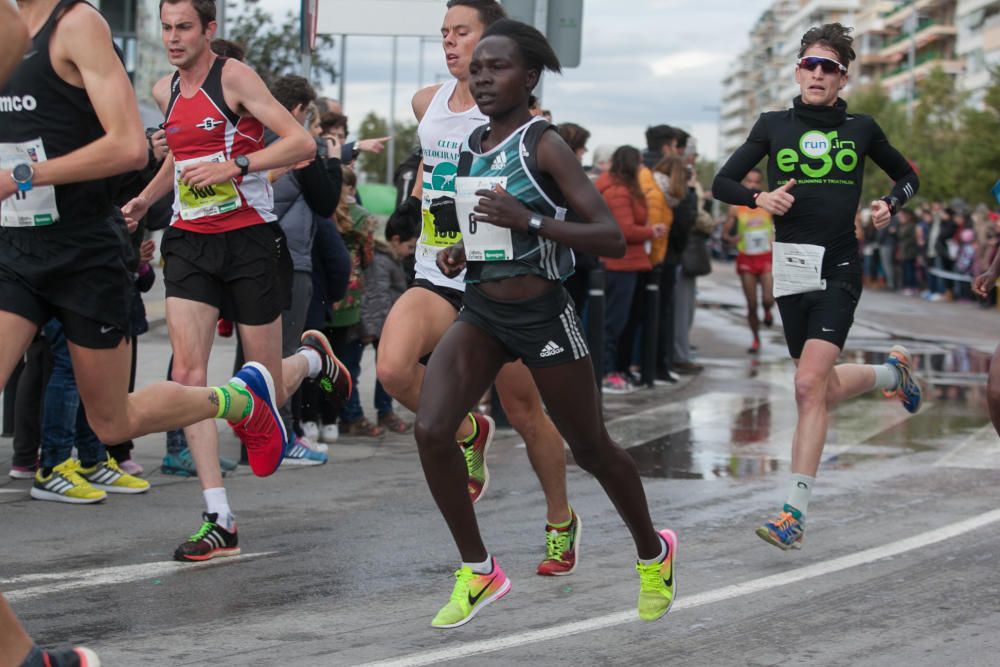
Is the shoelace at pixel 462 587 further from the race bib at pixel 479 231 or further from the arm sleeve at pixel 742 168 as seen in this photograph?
the arm sleeve at pixel 742 168

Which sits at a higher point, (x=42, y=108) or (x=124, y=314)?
(x=42, y=108)

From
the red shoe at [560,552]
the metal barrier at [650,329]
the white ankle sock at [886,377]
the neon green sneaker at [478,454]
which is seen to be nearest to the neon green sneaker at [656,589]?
the red shoe at [560,552]

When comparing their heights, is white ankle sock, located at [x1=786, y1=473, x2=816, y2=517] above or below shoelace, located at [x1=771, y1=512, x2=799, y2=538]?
above

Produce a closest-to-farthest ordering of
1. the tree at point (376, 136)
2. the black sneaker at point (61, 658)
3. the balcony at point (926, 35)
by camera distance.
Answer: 1. the black sneaker at point (61, 658)
2. the tree at point (376, 136)
3. the balcony at point (926, 35)

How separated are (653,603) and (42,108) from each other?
109 inches

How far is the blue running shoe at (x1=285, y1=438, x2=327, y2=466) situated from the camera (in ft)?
30.9

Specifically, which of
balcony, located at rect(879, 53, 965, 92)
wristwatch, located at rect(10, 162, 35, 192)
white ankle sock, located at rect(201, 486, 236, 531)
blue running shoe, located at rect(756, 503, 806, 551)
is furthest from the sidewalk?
balcony, located at rect(879, 53, 965, 92)

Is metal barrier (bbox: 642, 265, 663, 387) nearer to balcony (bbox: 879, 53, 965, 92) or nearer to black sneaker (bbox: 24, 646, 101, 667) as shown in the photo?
black sneaker (bbox: 24, 646, 101, 667)

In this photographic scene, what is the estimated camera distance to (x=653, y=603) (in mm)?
5320

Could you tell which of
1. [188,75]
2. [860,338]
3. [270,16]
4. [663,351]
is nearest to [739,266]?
[860,338]

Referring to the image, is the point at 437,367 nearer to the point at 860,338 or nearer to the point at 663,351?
the point at 663,351

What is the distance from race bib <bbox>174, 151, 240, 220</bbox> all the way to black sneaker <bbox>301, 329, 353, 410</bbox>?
1279mm

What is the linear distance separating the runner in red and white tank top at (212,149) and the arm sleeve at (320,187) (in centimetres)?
154

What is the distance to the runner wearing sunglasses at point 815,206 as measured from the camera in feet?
23.3
